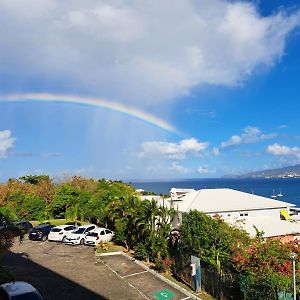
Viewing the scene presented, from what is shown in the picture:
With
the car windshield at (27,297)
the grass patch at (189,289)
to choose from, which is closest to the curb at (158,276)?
the grass patch at (189,289)

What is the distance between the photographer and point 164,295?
17781 mm

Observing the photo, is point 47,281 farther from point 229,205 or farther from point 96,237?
point 229,205

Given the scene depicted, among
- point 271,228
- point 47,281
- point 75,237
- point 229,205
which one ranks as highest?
point 229,205

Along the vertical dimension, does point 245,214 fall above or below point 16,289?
above

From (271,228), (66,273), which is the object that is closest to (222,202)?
(271,228)

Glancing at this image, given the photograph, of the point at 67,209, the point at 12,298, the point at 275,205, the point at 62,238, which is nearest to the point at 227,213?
the point at 275,205

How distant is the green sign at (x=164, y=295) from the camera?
57.4 feet

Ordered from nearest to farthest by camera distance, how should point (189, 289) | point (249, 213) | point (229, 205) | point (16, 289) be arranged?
point (16, 289), point (189, 289), point (229, 205), point (249, 213)

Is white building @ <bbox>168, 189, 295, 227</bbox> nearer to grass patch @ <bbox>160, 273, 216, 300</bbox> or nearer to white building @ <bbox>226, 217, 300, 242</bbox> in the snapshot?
white building @ <bbox>226, 217, 300, 242</bbox>

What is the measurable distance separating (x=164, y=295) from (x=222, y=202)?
65.5ft

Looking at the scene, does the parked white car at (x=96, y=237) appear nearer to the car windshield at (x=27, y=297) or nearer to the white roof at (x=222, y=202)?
the white roof at (x=222, y=202)

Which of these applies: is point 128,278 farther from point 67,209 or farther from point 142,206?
point 67,209

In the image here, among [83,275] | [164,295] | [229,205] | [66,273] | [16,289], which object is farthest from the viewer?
[229,205]

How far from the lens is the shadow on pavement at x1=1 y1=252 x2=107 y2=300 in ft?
58.0
